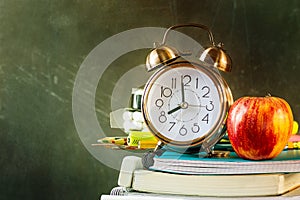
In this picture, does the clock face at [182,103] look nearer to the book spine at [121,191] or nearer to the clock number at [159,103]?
the clock number at [159,103]

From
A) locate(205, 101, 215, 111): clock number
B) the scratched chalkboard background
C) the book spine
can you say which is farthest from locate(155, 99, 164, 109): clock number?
the scratched chalkboard background

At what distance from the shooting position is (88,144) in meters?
2.28

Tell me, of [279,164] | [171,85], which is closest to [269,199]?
[279,164]

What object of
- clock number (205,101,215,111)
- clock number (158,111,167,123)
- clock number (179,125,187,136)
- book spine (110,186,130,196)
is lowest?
book spine (110,186,130,196)

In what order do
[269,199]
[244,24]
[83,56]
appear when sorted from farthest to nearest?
[83,56] < [244,24] < [269,199]

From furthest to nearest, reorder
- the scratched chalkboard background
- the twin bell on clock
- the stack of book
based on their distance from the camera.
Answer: the scratched chalkboard background
the twin bell on clock
the stack of book

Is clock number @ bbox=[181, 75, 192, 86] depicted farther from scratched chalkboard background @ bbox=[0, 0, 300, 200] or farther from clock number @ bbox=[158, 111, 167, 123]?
scratched chalkboard background @ bbox=[0, 0, 300, 200]

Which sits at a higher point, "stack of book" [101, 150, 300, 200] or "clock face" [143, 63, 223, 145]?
"clock face" [143, 63, 223, 145]

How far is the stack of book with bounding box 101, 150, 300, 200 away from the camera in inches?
38.5

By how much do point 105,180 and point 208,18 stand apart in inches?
32.9

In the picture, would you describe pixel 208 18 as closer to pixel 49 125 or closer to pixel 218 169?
pixel 49 125

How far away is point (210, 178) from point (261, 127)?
14cm

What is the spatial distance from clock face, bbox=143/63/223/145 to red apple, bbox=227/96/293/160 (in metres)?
0.11

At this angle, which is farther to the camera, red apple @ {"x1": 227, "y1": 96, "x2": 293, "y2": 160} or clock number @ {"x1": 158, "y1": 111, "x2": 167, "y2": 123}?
clock number @ {"x1": 158, "y1": 111, "x2": 167, "y2": 123}
